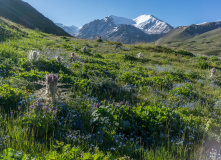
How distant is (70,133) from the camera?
346 cm

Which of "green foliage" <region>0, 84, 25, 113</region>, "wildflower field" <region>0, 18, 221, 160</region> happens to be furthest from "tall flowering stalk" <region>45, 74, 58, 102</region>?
"green foliage" <region>0, 84, 25, 113</region>

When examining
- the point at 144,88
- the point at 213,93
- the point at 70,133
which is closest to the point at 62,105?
the point at 70,133

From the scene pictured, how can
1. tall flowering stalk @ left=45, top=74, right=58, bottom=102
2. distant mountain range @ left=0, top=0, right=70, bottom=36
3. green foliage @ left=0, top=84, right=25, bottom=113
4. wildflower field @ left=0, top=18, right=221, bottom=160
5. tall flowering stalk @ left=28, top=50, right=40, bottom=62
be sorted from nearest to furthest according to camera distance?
wildflower field @ left=0, top=18, right=221, bottom=160, green foliage @ left=0, top=84, right=25, bottom=113, tall flowering stalk @ left=45, top=74, right=58, bottom=102, tall flowering stalk @ left=28, top=50, right=40, bottom=62, distant mountain range @ left=0, top=0, right=70, bottom=36

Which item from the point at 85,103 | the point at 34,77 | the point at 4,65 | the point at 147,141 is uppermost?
the point at 4,65

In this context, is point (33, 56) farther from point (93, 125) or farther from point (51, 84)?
point (93, 125)

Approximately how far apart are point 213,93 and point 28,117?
8679 mm

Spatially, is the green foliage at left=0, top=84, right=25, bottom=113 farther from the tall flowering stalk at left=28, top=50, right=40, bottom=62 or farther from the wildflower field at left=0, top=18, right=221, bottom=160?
the tall flowering stalk at left=28, top=50, right=40, bottom=62

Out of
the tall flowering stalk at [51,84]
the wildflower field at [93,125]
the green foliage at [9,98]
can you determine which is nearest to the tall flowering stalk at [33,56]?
the wildflower field at [93,125]

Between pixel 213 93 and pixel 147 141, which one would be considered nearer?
pixel 147 141

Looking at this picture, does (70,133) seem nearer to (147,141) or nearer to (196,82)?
(147,141)

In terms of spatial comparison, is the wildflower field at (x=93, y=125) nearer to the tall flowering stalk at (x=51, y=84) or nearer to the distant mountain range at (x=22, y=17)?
the tall flowering stalk at (x=51, y=84)

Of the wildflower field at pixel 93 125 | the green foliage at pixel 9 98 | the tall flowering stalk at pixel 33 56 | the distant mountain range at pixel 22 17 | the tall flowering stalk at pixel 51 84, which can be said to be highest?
the distant mountain range at pixel 22 17

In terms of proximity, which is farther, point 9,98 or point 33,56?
point 33,56

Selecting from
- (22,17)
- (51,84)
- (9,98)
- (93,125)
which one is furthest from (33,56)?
(22,17)
